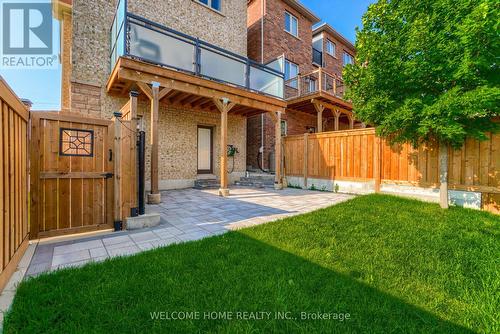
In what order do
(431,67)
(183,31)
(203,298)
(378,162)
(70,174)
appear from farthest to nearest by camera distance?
(183,31) < (378,162) < (431,67) < (70,174) < (203,298)

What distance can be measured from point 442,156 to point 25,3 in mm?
13797

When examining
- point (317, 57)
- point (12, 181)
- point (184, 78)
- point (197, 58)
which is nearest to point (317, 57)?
point (317, 57)

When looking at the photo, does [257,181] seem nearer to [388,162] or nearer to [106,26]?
[388,162]

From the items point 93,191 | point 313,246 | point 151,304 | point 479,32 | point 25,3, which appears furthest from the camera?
point 25,3

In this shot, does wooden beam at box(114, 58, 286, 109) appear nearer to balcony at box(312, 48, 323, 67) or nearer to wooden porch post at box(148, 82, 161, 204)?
wooden porch post at box(148, 82, 161, 204)

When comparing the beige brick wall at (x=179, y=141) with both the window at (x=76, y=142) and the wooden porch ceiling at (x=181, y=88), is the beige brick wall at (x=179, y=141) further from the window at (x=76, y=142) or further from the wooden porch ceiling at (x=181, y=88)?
the window at (x=76, y=142)

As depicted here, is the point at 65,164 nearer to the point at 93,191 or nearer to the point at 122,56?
the point at 93,191

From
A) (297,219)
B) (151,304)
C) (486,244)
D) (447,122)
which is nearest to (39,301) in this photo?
(151,304)

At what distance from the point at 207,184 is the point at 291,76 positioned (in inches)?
343

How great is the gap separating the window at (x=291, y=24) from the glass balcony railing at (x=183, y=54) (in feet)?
21.8

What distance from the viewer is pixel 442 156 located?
18.3ft

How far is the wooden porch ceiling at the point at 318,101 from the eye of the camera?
10.7m

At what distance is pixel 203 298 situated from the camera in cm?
196

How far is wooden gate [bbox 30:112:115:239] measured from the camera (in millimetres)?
3289
